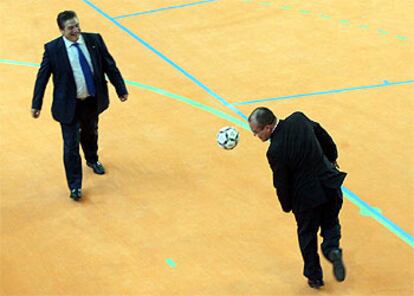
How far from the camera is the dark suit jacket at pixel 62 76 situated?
8852mm

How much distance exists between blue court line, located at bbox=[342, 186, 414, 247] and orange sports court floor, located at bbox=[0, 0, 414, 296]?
21 mm

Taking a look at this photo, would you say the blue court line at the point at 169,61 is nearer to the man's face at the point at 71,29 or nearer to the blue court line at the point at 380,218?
the blue court line at the point at 380,218

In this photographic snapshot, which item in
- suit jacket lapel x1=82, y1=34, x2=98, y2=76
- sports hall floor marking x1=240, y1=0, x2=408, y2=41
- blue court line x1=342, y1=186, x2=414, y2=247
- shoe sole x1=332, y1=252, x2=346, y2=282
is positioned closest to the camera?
shoe sole x1=332, y1=252, x2=346, y2=282

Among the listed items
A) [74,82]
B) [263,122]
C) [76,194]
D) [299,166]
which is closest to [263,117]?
[263,122]

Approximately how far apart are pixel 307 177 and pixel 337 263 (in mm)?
961

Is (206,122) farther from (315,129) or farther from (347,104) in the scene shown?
(315,129)

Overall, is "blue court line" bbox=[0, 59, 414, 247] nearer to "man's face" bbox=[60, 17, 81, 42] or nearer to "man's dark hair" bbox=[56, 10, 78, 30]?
"man's face" bbox=[60, 17, 81, 42]

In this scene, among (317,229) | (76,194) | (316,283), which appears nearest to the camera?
(317,229)

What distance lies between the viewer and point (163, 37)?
14086mm

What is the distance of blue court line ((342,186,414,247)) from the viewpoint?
8391 millimetres

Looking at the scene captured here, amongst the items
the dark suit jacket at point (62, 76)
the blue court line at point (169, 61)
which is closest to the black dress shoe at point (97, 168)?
the dark suit jacket at point (62, 76)

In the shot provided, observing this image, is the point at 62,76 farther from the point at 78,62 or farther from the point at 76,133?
the point at 76,133

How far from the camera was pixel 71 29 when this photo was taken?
344 inches

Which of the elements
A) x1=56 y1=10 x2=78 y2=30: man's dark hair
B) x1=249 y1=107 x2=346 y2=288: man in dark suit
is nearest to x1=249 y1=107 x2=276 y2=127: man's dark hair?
x1=249 y1=107 x2=346 y2=288: man in dark suit
